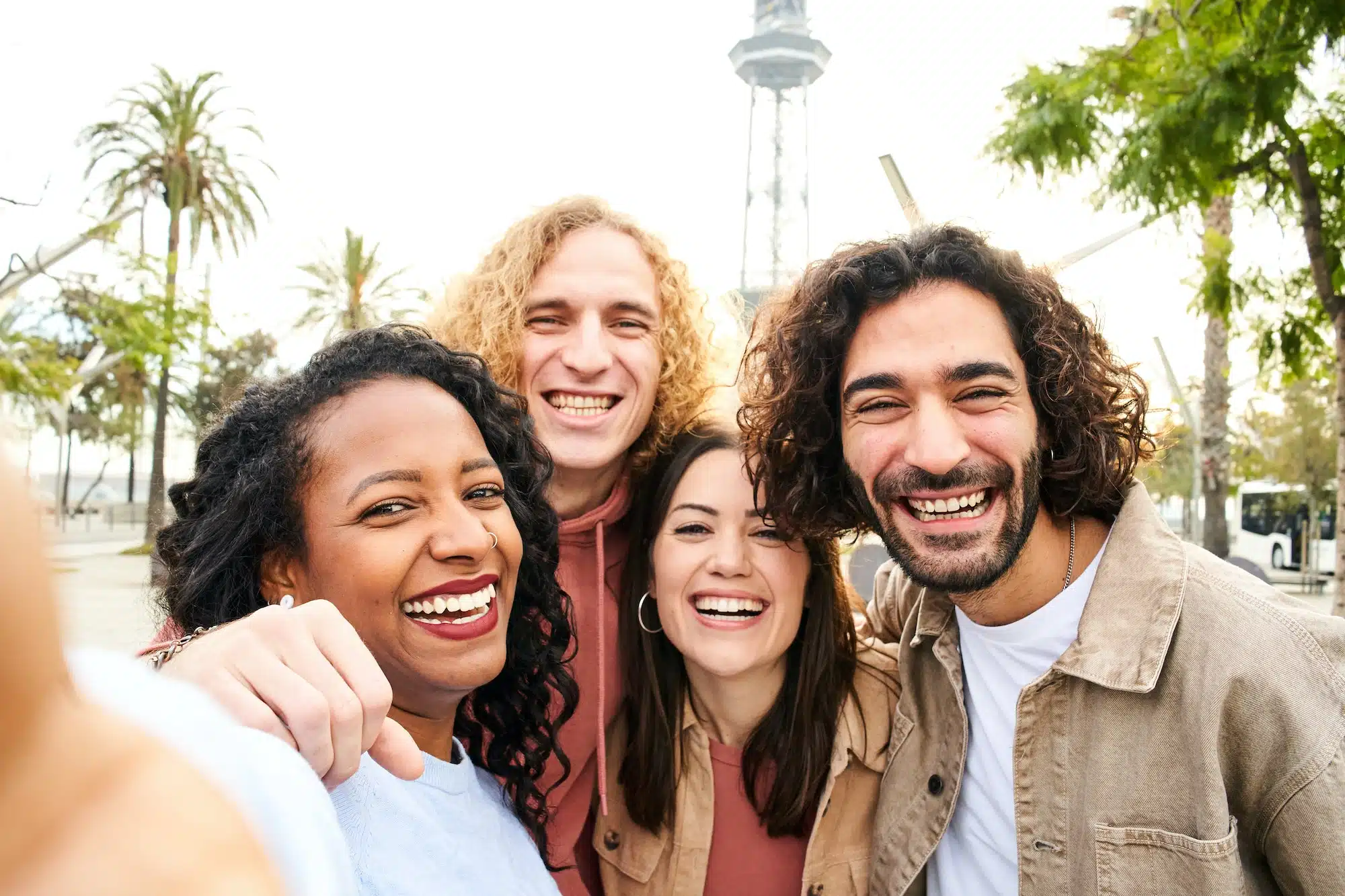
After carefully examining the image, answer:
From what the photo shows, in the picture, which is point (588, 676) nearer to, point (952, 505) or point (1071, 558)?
point (952, 505)

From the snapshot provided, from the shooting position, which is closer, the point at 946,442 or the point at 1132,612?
the point at 1132,612

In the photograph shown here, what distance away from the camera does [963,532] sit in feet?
9.30

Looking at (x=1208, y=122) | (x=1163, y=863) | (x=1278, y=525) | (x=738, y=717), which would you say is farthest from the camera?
(x=1278, y=525)

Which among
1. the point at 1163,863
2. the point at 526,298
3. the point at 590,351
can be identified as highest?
the point at 526,298

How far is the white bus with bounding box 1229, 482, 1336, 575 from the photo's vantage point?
26.9 metres

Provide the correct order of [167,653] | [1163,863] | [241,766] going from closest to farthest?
[241,766]
[167,653]
[1163,863]

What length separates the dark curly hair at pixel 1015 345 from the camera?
3.09m

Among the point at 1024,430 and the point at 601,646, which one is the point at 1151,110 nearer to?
the point at 1024,430

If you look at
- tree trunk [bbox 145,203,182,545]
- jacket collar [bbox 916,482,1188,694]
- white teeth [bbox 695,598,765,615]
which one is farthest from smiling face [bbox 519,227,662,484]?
tree trunk [bbox 145,203,182,545]

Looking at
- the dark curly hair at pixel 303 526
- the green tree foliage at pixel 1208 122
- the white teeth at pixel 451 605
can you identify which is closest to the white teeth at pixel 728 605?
the dark curly hair at pixel 303 526

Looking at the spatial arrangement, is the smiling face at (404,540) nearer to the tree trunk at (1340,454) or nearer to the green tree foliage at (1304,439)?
the tree trunk at (1340,454)

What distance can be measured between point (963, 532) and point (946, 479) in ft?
0.53

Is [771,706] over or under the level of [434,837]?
under

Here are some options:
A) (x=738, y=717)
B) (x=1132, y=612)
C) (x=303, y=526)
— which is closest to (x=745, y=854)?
(x=738, y=717)
